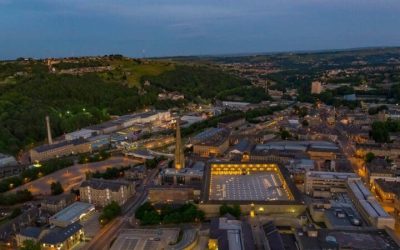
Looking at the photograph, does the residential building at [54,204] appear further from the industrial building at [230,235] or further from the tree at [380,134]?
the tree at [380,134]

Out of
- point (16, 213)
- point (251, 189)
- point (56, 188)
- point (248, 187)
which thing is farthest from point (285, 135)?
point (16, 213)

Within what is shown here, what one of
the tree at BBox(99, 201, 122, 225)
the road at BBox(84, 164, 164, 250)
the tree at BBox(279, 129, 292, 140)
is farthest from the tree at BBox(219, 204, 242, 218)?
the tree at BBox(279, 129, 292, 140)

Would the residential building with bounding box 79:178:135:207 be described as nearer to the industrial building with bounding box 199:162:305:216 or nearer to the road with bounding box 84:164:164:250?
the road with bounding box 84:164:164:250

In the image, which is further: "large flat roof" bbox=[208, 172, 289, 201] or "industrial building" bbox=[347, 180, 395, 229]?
"large flat roof" bbox=[208, 172, 289, 201]

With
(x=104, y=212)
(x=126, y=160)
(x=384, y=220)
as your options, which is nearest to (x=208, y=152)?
(x=126, y=160)

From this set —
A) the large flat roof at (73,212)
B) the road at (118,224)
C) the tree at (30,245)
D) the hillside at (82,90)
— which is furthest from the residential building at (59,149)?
the tree at (30,245)

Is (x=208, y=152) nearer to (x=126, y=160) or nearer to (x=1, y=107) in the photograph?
(x=126, y=160)
